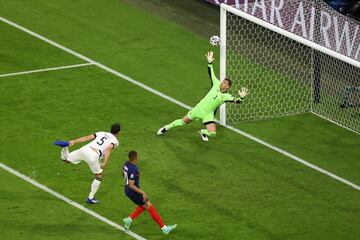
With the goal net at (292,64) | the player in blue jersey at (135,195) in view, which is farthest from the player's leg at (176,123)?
the player in blue jersey at (135,195)

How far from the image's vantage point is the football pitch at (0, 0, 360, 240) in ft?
77.5

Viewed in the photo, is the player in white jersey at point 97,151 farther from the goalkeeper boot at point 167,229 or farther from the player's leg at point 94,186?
the goalkeeper boot at point 167,229

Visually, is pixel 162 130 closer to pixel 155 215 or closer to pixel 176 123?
pixel 176 123

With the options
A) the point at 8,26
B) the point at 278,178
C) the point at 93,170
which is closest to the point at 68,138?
the point at 93,170

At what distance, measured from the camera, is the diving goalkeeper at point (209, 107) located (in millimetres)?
27172

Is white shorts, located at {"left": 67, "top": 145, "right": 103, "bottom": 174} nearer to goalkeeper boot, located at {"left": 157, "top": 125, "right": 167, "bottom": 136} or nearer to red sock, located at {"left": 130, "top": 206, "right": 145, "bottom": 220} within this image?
red sock, located at {"left": 130, "top": 206, "right": 145, "bottom": 220}

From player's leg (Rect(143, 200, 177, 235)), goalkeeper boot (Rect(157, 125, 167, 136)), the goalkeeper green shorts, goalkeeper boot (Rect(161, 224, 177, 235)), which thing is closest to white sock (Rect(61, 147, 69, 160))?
player's leg (Rect(143, 200, 177, 235))

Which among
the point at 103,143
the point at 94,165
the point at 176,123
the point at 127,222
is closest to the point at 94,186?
the point at 94,165

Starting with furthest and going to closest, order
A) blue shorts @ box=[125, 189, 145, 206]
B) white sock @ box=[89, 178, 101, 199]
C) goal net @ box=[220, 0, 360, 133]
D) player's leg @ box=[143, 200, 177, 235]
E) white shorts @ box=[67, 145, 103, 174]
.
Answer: goal net @ box=[220, 0, 360, 133]
white sock @ box=[89, 178, 101, 199]
white shorts @ box=[67, 145, 103, 174]
player's leg @ box=[143, 200, 177, 235]
blue shorts @ box=[125, 189, 145, 206]

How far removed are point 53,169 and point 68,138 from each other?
1.76 meters

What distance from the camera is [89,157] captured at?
23594 millimetres

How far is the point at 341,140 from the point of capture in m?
28.3

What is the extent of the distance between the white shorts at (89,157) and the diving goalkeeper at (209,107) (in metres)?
4.11

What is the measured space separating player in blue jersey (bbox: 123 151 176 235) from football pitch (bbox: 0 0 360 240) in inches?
14.0
